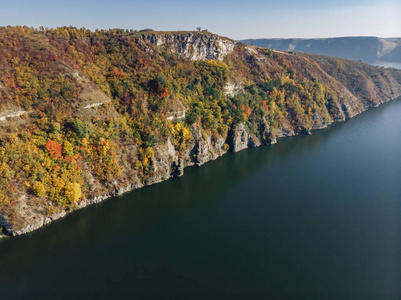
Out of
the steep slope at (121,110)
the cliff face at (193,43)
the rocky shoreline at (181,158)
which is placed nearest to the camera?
the rocky shoreline at (181,158)

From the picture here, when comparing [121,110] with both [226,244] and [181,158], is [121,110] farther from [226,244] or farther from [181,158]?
[226,244]

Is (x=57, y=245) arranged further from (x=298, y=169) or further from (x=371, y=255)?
(x=298, y=169)

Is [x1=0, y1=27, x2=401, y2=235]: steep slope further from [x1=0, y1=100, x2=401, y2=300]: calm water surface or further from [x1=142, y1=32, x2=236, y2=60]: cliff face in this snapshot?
[x1=0, y1=100, x2=401, y2=300]: calm water surface

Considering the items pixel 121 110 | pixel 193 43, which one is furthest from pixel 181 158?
pixel 193 43

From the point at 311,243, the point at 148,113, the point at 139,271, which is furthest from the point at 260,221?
the point at 148,113

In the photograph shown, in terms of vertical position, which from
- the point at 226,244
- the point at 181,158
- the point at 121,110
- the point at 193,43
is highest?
the point at 193,43

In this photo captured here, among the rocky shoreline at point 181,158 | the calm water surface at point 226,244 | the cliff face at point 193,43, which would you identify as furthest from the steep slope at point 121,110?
the calm water surface at point 226,244

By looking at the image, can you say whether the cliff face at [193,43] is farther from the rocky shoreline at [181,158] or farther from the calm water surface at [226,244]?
the calm water surface at [226,244]
